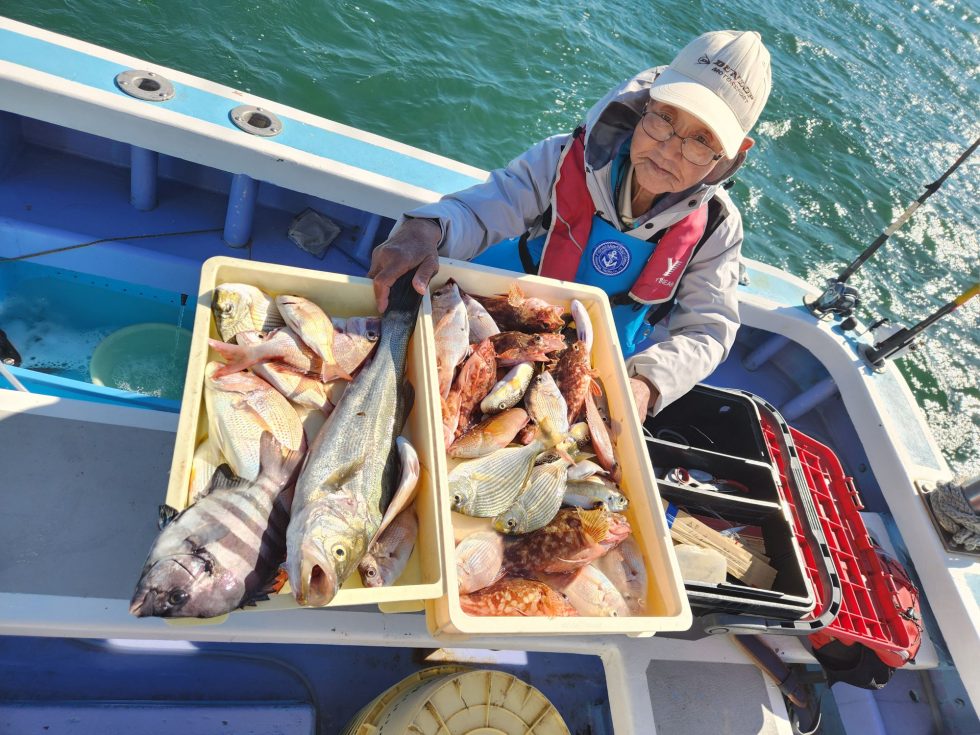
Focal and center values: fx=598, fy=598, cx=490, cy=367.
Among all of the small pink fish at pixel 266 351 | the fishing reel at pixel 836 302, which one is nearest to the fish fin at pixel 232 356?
the small pink fish at pixel 266 351

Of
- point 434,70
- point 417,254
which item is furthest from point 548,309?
point 434,70

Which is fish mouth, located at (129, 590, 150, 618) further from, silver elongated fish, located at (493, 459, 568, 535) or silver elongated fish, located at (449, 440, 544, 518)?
silver elongated fish, located at (493, 459, 568, 535)

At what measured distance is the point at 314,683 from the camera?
8.29 ft

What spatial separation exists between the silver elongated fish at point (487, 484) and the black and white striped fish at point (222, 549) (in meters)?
0.53

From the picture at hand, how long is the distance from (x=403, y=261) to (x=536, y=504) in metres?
0.97

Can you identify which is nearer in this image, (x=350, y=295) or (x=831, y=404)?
(x=350, y=295)

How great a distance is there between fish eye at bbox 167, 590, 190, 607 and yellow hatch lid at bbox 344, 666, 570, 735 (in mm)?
1081

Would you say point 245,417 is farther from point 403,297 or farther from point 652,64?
point 652,64

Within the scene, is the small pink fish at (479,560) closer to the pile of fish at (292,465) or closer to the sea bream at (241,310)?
the pile of fish at (292,465)

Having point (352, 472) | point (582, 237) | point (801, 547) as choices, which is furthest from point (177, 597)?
point (801, 547)

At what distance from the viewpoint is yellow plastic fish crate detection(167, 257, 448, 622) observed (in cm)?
153

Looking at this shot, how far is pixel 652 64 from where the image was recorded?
906 cm

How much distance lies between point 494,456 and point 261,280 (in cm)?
101

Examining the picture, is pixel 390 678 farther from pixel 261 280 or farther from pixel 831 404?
pixel 831 404
